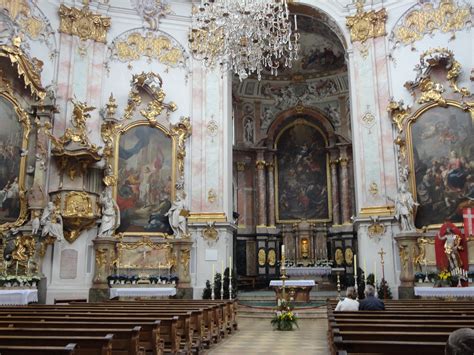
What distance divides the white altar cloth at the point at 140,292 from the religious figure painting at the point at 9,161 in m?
3.67

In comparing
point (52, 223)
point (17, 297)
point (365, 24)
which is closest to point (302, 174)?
point (365, 24)

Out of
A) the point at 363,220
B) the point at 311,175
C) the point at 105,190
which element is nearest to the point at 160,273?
the point at 105,190

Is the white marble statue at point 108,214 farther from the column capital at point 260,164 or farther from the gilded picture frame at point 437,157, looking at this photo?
the gilded picture frame at point 437,157

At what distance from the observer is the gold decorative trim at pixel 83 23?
16.4 metres

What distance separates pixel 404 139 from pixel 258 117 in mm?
9059

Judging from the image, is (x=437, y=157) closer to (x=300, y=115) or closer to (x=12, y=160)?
(x=300, y=115)

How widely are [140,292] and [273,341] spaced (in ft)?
22.3

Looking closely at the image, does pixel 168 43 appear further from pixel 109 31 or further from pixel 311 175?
pixel 311 175

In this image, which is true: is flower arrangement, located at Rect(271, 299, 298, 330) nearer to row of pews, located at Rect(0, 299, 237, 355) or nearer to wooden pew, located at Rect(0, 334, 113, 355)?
row of pews, located at Rect(0, 299, 237, 355)

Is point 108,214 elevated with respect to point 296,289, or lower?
elevated

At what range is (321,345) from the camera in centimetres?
873

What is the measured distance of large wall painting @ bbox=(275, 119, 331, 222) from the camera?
75.4 feet

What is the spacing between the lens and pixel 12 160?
14.2 metres

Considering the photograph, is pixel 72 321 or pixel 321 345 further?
pixel 321 345
